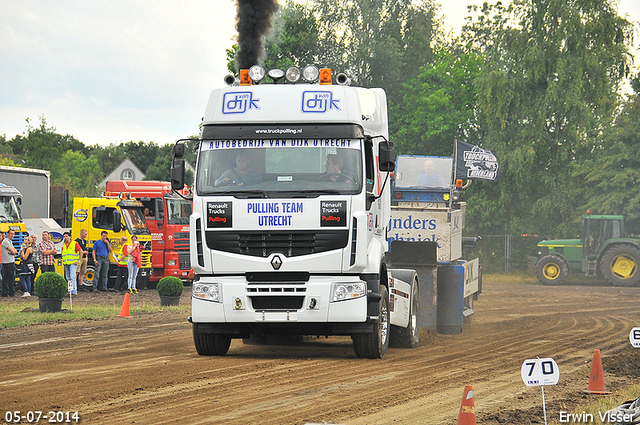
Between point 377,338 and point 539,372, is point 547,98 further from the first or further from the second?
point 539,372

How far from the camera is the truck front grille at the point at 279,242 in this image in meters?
10.1

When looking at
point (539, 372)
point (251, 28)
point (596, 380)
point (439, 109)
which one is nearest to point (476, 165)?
point (251, 28)

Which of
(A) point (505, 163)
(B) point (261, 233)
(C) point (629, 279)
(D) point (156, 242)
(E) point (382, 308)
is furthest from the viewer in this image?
(A) point (505, 163)

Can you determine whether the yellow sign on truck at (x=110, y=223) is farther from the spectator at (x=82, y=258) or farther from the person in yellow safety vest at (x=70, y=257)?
the person in yellow safety vest at (x=70, y=257)

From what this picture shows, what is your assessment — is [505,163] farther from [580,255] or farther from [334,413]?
[334,413]

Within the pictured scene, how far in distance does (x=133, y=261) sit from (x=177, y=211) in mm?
3164

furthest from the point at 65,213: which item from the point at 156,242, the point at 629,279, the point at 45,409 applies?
the point at 45,409

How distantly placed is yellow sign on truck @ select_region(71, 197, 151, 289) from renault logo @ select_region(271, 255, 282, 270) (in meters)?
16.8

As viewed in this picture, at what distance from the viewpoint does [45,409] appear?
723 cm

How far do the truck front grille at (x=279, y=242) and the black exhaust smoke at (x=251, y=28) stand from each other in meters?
9.93

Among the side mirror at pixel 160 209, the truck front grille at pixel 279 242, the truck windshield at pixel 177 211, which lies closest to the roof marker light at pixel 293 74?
the truck front grille at pixel 279 242

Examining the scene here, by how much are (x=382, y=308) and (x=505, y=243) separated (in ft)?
96.4

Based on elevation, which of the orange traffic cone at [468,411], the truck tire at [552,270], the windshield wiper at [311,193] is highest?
the windshield wiper at [311,193]

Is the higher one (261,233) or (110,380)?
(261,233)
